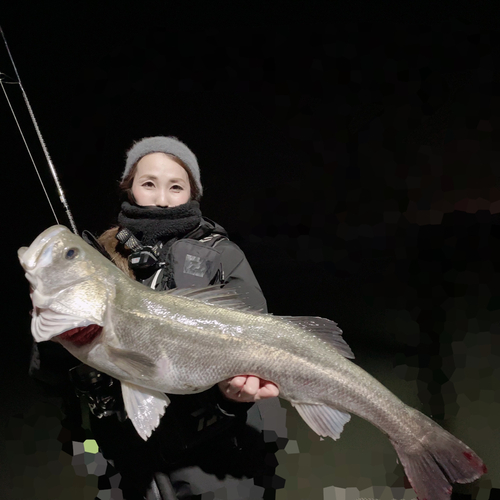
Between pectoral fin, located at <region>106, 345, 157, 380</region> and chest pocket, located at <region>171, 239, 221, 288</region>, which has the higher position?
chest pocket, located at <region>171, 239, 221, 288</region>

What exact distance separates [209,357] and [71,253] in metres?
0.58

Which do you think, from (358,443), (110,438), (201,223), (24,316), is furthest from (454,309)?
(24,316)

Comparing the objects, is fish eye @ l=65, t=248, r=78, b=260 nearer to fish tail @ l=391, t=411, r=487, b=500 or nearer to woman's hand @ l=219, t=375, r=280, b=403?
woman's hand @ l=219, t=375, r=280, b=403

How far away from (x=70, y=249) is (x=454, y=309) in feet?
11.9

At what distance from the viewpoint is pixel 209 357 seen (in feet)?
3.25

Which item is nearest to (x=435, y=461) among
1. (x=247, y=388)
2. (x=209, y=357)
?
(x=247, y=388)

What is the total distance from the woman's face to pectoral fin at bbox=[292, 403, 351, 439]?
1054 mm

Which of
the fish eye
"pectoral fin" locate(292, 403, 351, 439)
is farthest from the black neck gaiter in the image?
"pectoral fin" locate(292, 403, 351, 439)

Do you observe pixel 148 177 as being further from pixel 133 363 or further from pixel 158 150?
pixel 133 363

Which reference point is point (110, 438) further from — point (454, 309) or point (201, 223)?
point (454, 309)

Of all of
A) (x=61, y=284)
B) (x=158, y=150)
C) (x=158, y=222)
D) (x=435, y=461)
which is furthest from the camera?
(x=158, y=150)

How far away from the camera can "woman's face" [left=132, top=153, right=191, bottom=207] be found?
1398mm

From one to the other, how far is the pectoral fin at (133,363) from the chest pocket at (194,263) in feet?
1.06

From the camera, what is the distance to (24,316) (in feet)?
10.6
